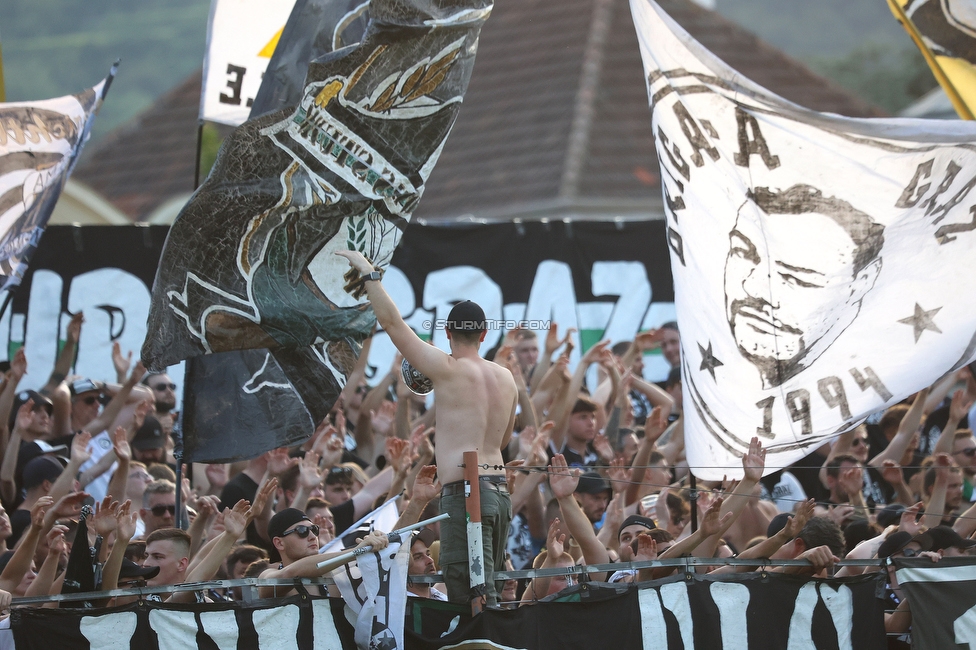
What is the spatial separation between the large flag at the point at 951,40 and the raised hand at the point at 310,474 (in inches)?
166

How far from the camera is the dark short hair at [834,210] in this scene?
7.01 meters

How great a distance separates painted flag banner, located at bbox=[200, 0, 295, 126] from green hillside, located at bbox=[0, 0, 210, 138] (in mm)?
53376

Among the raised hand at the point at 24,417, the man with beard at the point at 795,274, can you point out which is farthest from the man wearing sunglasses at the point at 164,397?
the man with beard at the point at 795,274

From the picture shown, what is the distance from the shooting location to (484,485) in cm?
605

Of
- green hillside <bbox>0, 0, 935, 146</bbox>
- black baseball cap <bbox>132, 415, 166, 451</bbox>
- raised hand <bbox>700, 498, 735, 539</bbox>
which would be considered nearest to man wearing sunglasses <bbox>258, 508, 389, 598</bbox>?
raised hand <bbox>700, 498, 735, 539</bbox>

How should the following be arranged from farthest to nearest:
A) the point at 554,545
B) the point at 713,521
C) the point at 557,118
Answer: the point at 557,118, the point at 554,545, the point at 713,521

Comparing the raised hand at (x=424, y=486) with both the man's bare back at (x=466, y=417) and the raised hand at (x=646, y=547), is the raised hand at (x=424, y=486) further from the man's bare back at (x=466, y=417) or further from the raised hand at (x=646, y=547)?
the raised hand at (x=646, y=547)

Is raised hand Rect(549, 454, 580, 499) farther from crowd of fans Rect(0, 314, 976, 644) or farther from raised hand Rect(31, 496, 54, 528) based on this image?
raised hand Rect(31, 496, 54, 528)

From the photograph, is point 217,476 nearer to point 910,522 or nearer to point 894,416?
point 910,522

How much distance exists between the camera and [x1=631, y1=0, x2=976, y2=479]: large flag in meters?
6.79

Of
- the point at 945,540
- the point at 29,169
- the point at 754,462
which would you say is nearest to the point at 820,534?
the point at 945,540

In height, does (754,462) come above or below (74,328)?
below

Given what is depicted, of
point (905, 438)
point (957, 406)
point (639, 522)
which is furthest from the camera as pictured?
point (905, 438)

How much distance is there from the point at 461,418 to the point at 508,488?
1916mm
